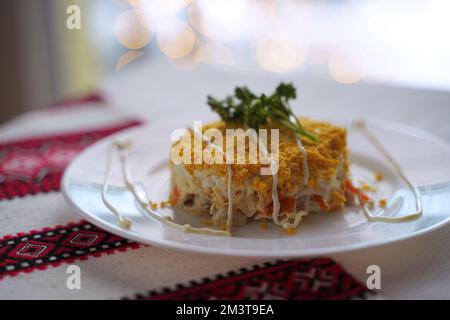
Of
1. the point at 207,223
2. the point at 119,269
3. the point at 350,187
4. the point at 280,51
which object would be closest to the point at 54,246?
the point at 119,269

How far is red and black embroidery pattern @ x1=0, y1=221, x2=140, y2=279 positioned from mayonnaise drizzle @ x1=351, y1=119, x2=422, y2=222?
0.66 m

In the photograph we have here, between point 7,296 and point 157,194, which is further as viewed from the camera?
point 157,194

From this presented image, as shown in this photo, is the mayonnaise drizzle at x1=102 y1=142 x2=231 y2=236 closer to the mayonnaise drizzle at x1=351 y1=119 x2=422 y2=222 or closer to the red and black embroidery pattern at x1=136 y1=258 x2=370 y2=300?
the red and black embroidery pattern at x1=136 y1=258 x2=370 y2=300

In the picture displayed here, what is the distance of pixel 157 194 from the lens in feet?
5.49

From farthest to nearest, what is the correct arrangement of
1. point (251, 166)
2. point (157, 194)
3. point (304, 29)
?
point (304, 29) < point (157, 194) < point (251, 166)

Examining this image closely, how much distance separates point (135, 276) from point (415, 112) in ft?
5.64

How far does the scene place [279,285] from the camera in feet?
3.86

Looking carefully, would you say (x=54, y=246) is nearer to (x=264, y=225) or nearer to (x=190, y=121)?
(x=264, y=225)

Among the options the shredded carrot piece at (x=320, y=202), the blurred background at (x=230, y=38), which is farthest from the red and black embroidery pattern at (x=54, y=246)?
the blurred background at (x=230, y=38)

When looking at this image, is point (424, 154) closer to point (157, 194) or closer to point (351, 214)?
point (351, 214)

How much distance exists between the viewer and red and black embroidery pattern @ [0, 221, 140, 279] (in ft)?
4.15

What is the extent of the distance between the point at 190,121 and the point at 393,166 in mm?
848

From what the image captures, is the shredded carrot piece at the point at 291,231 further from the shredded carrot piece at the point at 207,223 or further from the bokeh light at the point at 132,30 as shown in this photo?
the bokeh light at the point at 132,30

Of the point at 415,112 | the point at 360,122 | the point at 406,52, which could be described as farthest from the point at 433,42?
the point at 360,122
